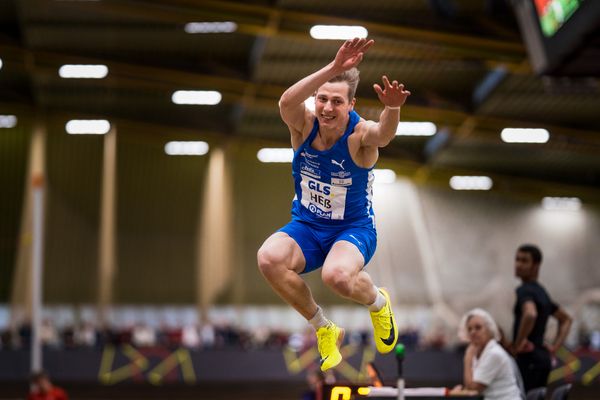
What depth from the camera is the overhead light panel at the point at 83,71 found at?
27997 mm

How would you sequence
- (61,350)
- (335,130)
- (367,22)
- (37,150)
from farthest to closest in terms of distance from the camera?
(37,150), (61,350), (367,22), (335,130)

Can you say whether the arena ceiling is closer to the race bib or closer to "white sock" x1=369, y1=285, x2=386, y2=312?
"white sock" x1=369, y1=285, x2=386, y2=312

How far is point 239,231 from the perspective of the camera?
35.8 metres

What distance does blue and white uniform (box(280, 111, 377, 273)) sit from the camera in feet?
21.1

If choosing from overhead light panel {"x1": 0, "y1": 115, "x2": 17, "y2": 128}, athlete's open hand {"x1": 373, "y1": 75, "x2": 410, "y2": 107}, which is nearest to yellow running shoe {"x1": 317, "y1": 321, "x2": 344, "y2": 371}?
athlete's open hand {"x1": 373, "y1": 75, "x2": 410, "y2": 107}

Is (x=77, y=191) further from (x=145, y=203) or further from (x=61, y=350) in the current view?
(x=61, y=350)

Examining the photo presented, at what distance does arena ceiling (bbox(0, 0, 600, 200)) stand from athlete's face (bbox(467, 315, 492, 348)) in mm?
10611

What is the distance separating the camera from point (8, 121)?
3359 centimetres

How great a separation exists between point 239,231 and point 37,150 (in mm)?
8022

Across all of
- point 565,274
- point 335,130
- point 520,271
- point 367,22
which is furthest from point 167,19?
point 565,274

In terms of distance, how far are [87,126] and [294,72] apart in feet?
30.8

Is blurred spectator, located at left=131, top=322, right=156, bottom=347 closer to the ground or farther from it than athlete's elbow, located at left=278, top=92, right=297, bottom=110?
closer to the ground

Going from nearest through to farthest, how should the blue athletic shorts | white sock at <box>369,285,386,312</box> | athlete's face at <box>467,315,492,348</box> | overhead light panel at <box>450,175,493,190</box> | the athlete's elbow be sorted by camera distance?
the athlete's elbow
the blue athletic shorts
white sock at <box>369,285,386,312</box>
athlete's face at <box>467,315,492,348</box>
overhead light panel at <box>450,175,493,190</box>

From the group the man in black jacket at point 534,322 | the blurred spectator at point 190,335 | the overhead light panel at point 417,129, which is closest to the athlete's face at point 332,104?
the man in black jacket at point 534,322
